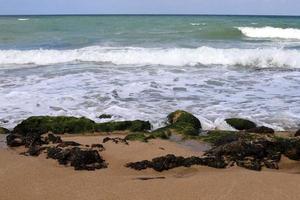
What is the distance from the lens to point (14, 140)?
18.9 ft

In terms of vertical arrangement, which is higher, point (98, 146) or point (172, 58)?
point (98, 146)

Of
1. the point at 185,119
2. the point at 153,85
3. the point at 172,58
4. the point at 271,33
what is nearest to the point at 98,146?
the point at 185,119

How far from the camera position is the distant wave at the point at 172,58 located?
16188 millimetres

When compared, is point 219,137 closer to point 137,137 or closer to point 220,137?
point 220,137

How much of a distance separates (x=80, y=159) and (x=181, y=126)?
2.30m

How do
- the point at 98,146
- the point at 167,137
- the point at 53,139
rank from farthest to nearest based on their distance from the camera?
the point at 167,137
the point at 53,139
the point at 98,146

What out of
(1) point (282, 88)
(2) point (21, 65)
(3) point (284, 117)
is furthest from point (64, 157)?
(2) point (21, 65)

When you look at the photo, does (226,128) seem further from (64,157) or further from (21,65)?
(21,65)

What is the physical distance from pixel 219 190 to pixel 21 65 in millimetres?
13523

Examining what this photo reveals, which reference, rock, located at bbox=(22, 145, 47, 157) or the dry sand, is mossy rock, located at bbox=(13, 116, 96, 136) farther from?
the dry sand

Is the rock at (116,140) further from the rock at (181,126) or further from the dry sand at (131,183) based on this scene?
the dry sand at (131,183)

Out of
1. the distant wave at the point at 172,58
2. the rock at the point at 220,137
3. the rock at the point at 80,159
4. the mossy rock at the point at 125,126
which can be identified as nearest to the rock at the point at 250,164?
the rock at the point at 220,137

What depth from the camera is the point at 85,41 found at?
958 inches

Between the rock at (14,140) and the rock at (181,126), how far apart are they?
5.86ft
